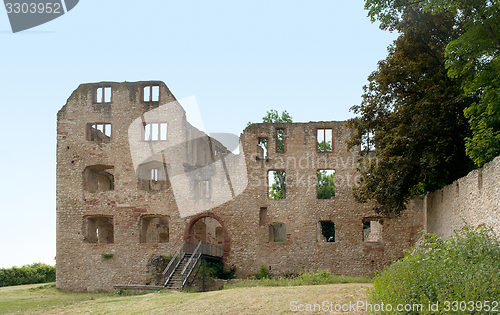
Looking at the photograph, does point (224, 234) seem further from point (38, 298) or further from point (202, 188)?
point (38, 298)

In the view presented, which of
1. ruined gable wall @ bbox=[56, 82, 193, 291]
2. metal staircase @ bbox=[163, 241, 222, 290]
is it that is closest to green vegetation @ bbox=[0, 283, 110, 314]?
ruined gable wall @ bbox=[56, 82, 193, 291]

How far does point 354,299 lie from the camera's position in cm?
1309

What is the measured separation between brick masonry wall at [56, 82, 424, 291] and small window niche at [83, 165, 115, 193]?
1.12 feet

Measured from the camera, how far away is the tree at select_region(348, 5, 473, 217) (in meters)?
17.7

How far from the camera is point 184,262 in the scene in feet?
78.7

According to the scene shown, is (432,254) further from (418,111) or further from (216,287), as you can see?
(216,287)

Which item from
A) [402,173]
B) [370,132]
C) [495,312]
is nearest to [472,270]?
[495,312]

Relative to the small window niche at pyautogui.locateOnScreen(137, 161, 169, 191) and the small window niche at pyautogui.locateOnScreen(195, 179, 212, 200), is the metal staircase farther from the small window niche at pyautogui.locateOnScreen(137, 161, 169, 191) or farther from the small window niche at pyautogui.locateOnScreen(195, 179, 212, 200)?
the small window niche at pyautogui.locateOnScreen(137, 161, 169, 191)

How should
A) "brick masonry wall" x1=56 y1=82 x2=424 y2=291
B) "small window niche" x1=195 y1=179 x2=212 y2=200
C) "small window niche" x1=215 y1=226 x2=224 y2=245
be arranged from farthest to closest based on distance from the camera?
Result: "small window niche" x1=215 y1=226 x2=224 y2=245
"small window niche" x1=195 y1=179 x2=212 y2=200
"brick masonry wall" x1=56 y1=82 x2=424 y2=291

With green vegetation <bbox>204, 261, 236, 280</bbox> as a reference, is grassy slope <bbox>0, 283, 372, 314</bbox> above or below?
above

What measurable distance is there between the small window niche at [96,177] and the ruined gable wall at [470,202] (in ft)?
57.1

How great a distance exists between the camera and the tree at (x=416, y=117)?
17719 millimetres

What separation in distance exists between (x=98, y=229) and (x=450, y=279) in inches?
970

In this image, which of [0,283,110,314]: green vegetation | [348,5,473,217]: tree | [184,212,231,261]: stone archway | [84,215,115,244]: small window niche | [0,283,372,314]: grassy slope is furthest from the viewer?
[84,215,115,244]: small window niche
